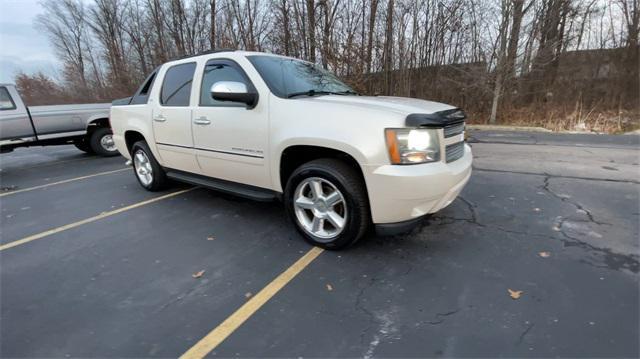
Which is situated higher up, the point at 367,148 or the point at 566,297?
the point at 367,148

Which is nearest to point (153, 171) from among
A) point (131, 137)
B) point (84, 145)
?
point (131, 137)

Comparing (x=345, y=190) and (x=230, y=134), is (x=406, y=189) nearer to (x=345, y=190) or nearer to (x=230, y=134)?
(x=345, y=190)

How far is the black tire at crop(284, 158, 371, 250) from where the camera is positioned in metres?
2.98

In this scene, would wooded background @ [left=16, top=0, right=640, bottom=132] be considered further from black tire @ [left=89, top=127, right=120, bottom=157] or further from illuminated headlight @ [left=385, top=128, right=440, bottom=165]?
illuminated headlight @ [left=385, top=128, right=440, bottom=165]

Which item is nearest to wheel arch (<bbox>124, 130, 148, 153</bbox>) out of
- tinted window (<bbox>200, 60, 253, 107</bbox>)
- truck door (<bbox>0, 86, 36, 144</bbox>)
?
tinted window (<bbox>200, 60, 253, 107</bbox>)

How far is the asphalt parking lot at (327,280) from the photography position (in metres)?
2.15

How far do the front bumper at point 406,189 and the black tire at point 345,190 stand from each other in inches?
4.1

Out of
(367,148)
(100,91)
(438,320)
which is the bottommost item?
(438,320)

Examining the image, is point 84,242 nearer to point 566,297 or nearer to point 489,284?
point 489,284

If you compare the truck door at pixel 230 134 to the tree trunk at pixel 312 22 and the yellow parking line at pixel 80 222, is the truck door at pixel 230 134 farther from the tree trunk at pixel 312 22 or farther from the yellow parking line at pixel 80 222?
the tree trunk at pixel 312 22

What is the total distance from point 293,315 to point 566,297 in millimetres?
1949

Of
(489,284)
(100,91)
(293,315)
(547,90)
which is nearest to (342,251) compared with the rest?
(293,315)

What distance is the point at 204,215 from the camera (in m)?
4.36

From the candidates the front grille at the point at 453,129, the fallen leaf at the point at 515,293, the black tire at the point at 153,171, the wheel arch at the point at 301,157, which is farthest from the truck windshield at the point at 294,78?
the fallen leaf at the point at 515,293
